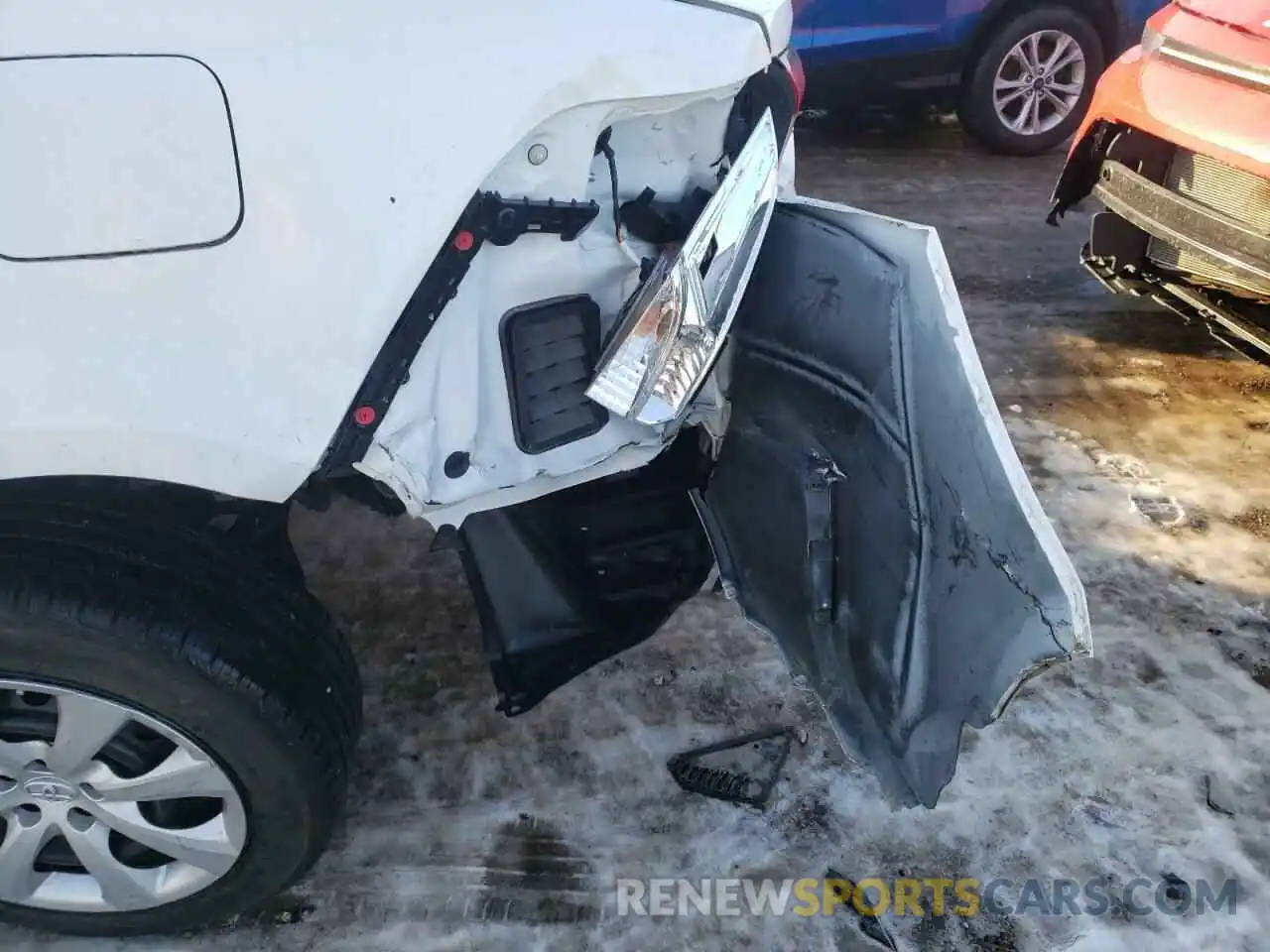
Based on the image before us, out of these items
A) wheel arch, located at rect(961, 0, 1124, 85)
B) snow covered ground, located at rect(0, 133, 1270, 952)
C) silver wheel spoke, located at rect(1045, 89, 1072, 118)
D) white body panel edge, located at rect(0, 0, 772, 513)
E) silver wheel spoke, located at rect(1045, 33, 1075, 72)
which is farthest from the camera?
silver wheel spoke, located at rect(1045, 89, 1072, 118)

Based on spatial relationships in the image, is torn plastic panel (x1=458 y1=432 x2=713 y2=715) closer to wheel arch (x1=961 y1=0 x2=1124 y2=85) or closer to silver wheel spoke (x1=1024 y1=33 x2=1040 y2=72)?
wheel arch (x1=961 y1=0 x2=1124 y2=85)

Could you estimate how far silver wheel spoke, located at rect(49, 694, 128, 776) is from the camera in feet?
5.26

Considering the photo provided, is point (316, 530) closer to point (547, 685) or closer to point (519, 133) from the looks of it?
point (547, 685)

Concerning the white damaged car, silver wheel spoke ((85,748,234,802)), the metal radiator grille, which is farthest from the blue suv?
silver wheel spoke ((85,748,234,802))

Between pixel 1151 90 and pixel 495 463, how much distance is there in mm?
3010

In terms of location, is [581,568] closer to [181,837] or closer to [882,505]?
[882,505]

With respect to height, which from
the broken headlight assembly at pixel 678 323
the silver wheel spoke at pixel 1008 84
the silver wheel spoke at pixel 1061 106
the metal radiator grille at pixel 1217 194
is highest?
the silver wheel spoke at pixel 1008 84

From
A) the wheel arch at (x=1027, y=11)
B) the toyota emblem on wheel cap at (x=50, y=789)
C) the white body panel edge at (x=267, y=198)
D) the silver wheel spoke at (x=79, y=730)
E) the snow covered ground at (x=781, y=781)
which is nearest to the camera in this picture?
the white body panel edge at (x=267, y=198)

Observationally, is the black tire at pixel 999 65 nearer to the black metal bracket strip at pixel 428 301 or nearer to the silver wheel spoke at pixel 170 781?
the black metal bracket strip at pixel 428 301

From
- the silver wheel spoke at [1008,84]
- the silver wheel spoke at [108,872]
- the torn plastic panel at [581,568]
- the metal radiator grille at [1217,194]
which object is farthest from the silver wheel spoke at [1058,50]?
the silver wheel spoke at [108,872]

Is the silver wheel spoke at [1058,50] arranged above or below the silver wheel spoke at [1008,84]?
above

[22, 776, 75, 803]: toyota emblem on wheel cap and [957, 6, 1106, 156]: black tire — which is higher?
[957, 6, 1106, 156]: black tire

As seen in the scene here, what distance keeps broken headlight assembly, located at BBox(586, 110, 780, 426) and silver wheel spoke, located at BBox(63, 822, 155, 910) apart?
1212mm

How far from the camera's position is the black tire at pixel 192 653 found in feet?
5.02
